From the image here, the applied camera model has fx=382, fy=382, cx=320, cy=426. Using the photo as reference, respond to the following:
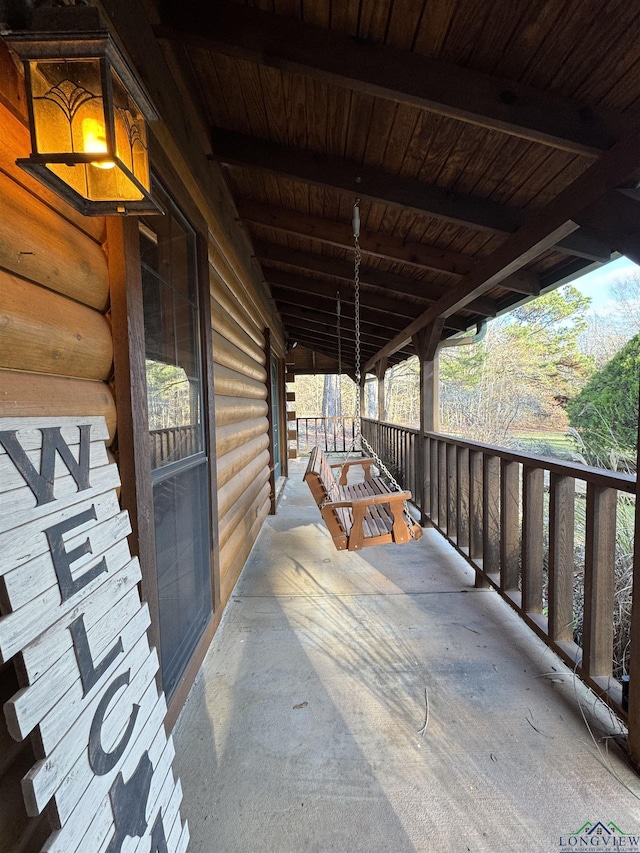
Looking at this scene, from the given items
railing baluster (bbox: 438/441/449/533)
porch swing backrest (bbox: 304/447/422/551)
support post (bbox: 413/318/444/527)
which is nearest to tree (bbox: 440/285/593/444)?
support post (bbox: 413/318/444/527)

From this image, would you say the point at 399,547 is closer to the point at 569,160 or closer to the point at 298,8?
the point at 569,160

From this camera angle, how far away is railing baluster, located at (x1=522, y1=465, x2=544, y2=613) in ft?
6.98

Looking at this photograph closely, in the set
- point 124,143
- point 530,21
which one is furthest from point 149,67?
point 530,21

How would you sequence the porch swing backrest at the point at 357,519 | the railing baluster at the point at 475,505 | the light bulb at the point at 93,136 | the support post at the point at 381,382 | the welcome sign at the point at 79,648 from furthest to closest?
1. the support post at the point at 381,382
2. the railing baluster at the point at 475,505
3. the porch swing backrest at the point at 357,519
4. the light bulb at the point at 93,136
5. the welcome sign at the point at 79,648

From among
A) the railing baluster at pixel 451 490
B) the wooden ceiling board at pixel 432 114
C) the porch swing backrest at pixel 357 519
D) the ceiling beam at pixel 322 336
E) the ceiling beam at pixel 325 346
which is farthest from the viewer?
the ceiling beam at pixel 325 346

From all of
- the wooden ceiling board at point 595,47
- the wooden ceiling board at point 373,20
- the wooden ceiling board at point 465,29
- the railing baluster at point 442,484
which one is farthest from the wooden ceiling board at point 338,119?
the railing baluster at point 442,484

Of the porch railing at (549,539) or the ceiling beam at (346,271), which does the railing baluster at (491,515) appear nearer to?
the porch railing at (549,539)

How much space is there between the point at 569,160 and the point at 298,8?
1.39 meters

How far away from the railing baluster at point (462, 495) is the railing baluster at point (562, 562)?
1136mm

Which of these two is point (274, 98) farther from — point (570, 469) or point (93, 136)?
point (570, 469)

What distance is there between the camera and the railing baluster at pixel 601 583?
1.64m

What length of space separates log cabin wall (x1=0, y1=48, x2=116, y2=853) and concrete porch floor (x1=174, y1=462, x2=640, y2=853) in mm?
776

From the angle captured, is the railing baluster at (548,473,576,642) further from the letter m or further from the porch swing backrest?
the letter m

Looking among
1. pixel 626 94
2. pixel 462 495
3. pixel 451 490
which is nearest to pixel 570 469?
pixel 462 495
